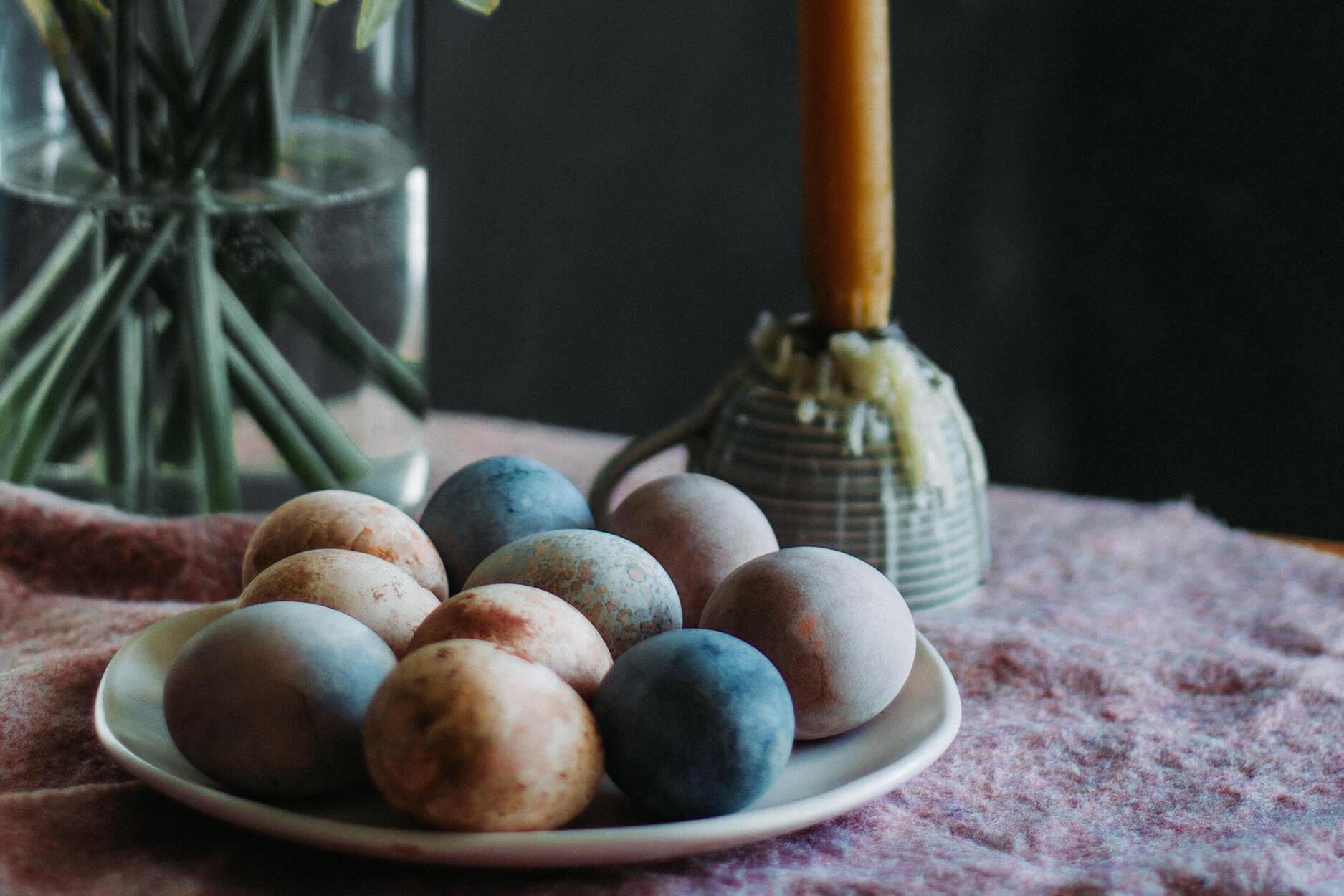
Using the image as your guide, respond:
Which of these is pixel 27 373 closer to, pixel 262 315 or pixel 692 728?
pixel 262 315

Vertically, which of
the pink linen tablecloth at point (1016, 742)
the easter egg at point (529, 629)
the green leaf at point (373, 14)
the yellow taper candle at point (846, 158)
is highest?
the green leaf at point (373, 14)

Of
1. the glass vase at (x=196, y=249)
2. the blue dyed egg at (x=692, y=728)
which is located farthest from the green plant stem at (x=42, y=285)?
the blue dyed egg at (x=692, y=728)

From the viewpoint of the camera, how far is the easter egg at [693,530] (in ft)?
1.46

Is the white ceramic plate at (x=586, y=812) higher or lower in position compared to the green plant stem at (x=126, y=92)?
lower

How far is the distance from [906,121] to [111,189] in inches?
24.4

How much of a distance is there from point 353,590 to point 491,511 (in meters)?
0.08

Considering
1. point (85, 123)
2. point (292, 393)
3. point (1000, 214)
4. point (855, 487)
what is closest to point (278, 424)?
point (292, 393)

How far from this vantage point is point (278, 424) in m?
0.60

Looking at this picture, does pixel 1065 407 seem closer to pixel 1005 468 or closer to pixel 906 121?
pixel 1005 468

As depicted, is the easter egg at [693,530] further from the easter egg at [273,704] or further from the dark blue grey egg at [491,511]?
the easter egg at [273,704]

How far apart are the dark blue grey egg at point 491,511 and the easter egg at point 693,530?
0.07 feet

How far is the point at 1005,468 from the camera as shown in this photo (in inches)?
43.4

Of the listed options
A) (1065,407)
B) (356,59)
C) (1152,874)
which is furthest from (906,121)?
(1152,874)

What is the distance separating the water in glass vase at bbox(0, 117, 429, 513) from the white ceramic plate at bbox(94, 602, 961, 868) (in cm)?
19
